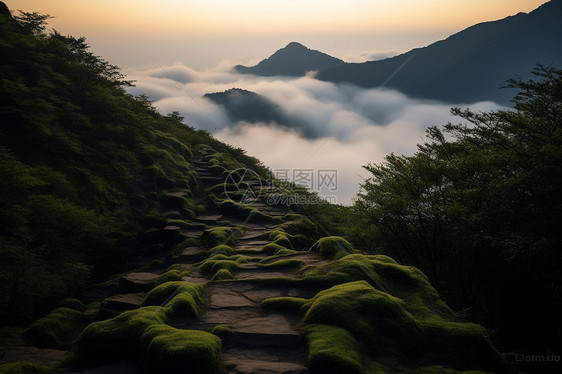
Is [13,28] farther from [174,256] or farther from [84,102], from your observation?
[174,256]

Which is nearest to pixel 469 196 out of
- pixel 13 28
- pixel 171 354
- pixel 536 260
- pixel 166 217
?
pixel 536 260

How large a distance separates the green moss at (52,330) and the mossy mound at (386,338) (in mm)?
7564

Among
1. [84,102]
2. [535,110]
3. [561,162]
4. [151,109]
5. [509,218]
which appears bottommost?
[509,218]

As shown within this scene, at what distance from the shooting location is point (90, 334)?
621 centimetres

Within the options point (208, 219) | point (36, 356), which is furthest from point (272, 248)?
point (36, 356)

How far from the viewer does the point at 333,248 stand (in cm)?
1069

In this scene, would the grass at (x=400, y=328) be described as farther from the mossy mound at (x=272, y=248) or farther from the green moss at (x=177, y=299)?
the mossy mound at (x=272, y=248)

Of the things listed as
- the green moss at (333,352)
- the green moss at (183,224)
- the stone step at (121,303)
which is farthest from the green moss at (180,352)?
the green moss at (183,224)

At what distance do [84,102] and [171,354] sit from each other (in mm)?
19735

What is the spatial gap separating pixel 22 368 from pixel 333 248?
819 centimetres

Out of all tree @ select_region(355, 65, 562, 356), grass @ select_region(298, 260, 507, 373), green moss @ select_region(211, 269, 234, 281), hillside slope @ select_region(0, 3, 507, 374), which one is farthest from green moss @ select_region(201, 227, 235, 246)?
grass @ select_region(298, 260, 507, 373)

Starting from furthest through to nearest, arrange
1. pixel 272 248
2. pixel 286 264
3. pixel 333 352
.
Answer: pixel 272 248 → pixel 286 264 → pixel 333 352

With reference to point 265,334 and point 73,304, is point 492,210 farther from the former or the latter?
point 73,304

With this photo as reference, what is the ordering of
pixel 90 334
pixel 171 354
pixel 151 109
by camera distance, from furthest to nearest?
pixel 151 109 → pixel 90 334 → pixel 171 354
